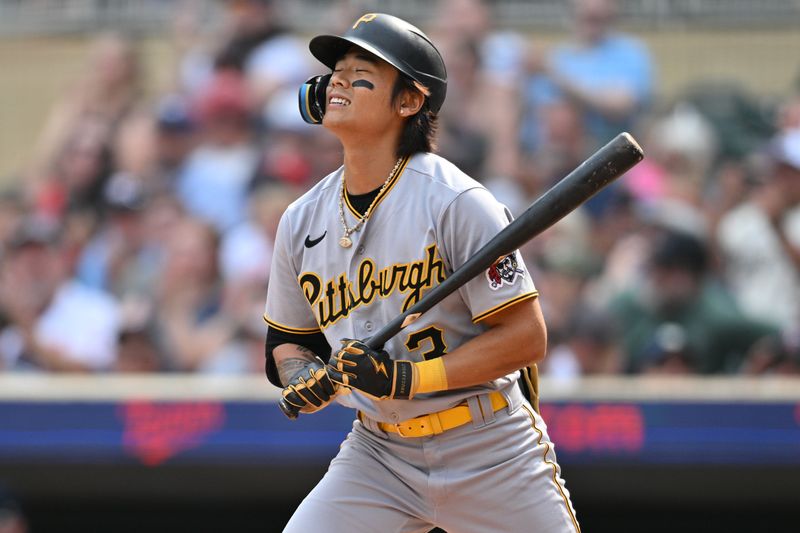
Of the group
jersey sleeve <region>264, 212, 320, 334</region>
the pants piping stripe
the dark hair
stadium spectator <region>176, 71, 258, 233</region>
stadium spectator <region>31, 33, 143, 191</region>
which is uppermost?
stadium spectator <region>31, 33, 143, 191</region>

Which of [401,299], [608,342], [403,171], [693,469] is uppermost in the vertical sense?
[403,171]

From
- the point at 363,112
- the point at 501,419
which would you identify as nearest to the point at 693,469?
the point at 501,419

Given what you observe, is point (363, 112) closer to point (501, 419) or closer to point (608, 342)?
point (501, 419)

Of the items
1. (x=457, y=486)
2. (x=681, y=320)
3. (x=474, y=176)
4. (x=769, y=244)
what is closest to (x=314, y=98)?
(x=457, y=486)

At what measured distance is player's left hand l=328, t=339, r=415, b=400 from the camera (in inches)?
100

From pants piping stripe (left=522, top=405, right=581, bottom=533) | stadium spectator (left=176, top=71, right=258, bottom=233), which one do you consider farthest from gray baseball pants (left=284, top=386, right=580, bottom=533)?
stadium spectator (left=176, top=71, right=258, bottom=233)

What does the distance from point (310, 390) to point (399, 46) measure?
2.53 feet

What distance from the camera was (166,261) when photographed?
232 inches

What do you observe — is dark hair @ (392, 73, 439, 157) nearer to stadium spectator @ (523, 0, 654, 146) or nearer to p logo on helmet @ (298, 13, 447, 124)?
p logo on helmet @ (298, 13, 447, 124)

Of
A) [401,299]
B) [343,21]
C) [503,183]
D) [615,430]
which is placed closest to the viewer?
[401,299]

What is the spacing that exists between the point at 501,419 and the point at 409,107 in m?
0.73

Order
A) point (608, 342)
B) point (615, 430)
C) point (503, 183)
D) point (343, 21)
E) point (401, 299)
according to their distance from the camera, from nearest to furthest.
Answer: point (401, 299) → point (615, 430) → point (608, 342) → point (503, 183) → point (343, 21)

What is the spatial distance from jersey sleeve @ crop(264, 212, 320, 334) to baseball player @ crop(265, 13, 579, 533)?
0.06m

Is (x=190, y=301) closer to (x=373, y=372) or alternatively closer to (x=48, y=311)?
(x=48, y=311)
